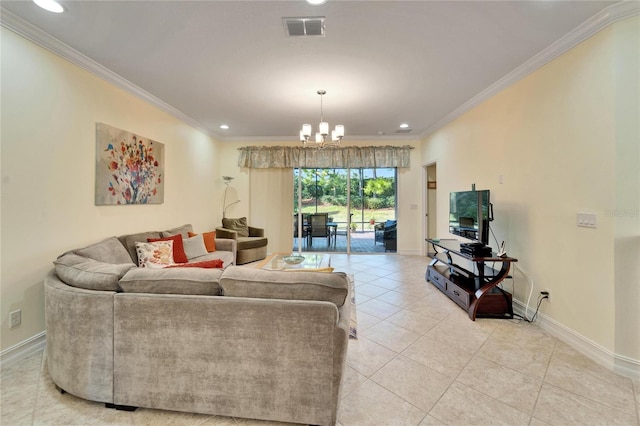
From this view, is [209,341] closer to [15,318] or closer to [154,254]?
[15,318]

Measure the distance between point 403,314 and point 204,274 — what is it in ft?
7.25

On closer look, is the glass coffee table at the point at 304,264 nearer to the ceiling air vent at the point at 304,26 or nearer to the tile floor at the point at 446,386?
the tile floor at the point at 446,386

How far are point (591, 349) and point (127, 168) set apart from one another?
5.05 meters

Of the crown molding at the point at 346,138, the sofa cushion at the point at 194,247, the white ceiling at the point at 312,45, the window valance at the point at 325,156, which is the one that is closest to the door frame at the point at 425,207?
the window valance at the point at 325,156

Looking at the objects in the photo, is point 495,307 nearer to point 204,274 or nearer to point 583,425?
point 583,425

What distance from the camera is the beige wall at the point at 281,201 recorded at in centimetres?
572

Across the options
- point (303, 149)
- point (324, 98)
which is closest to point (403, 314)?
point (324, 98)

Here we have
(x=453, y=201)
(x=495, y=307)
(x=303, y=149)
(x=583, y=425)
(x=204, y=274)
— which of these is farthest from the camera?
(x=303, y=149)

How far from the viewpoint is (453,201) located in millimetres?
3508

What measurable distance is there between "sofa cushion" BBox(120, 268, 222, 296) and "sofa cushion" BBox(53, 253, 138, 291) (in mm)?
83

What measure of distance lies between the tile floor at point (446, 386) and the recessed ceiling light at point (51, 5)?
107 inches

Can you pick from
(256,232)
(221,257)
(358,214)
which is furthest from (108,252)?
(358,214)

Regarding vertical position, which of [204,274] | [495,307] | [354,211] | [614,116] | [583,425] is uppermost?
[614,116]

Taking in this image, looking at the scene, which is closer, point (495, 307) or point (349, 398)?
point (349, 398)
